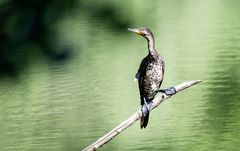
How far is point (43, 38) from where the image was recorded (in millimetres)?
1593

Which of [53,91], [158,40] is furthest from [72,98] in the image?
[158,40]

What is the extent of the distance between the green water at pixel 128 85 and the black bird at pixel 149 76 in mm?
19

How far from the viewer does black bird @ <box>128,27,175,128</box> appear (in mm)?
1546

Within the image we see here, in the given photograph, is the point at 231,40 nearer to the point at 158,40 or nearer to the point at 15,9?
the point at 158,40

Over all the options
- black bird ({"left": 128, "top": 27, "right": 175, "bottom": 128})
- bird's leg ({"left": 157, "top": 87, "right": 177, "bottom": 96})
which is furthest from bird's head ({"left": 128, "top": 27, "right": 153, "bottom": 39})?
bird's leg ({"left": 157, "top": 87, "right": 177, "bottom": 96})

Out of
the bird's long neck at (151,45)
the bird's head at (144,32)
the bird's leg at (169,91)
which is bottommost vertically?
the bird's leg at (169,91)

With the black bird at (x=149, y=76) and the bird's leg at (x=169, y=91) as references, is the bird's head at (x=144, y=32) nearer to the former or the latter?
the black bird at (x=149, y=76)

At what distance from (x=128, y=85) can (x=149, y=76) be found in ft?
0.26

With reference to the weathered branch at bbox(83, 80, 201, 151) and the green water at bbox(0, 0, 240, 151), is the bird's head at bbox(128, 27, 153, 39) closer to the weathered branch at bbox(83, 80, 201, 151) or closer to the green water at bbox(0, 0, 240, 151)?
the green water at bbox(0, 0, 240, 151)

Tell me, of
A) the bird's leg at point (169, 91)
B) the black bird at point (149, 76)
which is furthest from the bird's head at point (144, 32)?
the bird's leg at point (169, 91)

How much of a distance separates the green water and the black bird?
0.06 feet

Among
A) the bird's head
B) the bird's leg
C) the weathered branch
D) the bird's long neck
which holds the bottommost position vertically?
the weathered branch

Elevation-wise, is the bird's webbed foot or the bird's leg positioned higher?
the bird's leg

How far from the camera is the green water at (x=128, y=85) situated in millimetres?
1578
